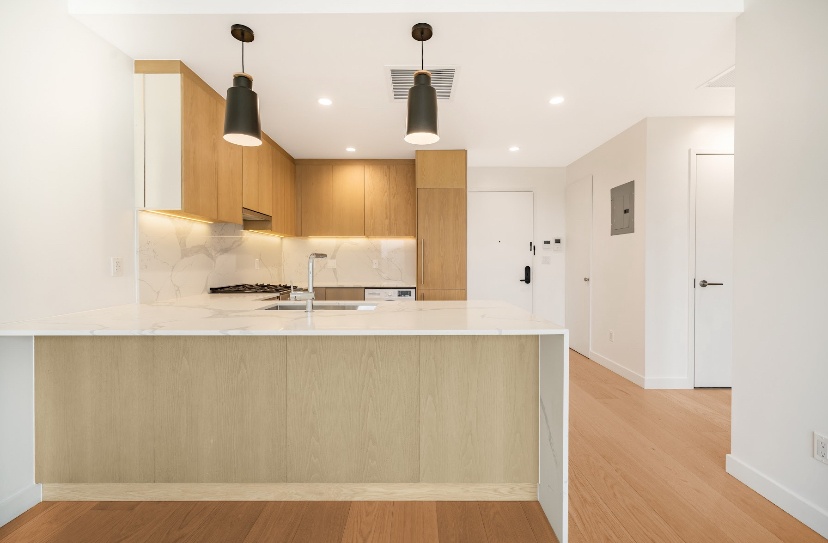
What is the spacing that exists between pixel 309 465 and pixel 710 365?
3.57 meters

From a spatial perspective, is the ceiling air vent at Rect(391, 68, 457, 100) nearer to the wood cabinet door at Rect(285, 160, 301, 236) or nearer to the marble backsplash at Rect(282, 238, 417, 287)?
the wood cabinet door at Rect(285, 160, 301, 236)

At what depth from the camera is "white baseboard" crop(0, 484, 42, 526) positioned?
1.73m

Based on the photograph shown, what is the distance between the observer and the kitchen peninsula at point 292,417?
1.87 m

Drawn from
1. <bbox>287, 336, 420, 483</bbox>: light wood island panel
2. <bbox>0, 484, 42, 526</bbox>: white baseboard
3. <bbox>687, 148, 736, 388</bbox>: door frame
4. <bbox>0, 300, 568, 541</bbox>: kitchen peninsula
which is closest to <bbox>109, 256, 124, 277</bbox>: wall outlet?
<bbox>0, 300, 568, 541</bbox>: kitchen peninsula

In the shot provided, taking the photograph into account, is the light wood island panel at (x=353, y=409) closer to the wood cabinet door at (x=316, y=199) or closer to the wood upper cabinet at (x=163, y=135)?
the wood upper cabinet at (x=163, y=135)

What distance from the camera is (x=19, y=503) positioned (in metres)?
1.79

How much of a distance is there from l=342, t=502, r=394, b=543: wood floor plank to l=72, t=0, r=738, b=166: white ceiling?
2.40 meters

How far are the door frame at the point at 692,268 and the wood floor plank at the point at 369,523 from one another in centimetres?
311

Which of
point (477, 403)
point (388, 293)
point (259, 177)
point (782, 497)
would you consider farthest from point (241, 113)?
point (782, 497)

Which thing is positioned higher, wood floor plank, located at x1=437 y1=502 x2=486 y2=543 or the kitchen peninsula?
the kitchen peninsula

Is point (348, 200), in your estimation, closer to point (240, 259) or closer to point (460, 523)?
point (240, 259)

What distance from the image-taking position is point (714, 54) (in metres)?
2.47

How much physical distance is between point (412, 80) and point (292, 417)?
227 centimetres

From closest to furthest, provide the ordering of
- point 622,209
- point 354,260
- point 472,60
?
point 472,60 < point 622,209 < point 354,260
